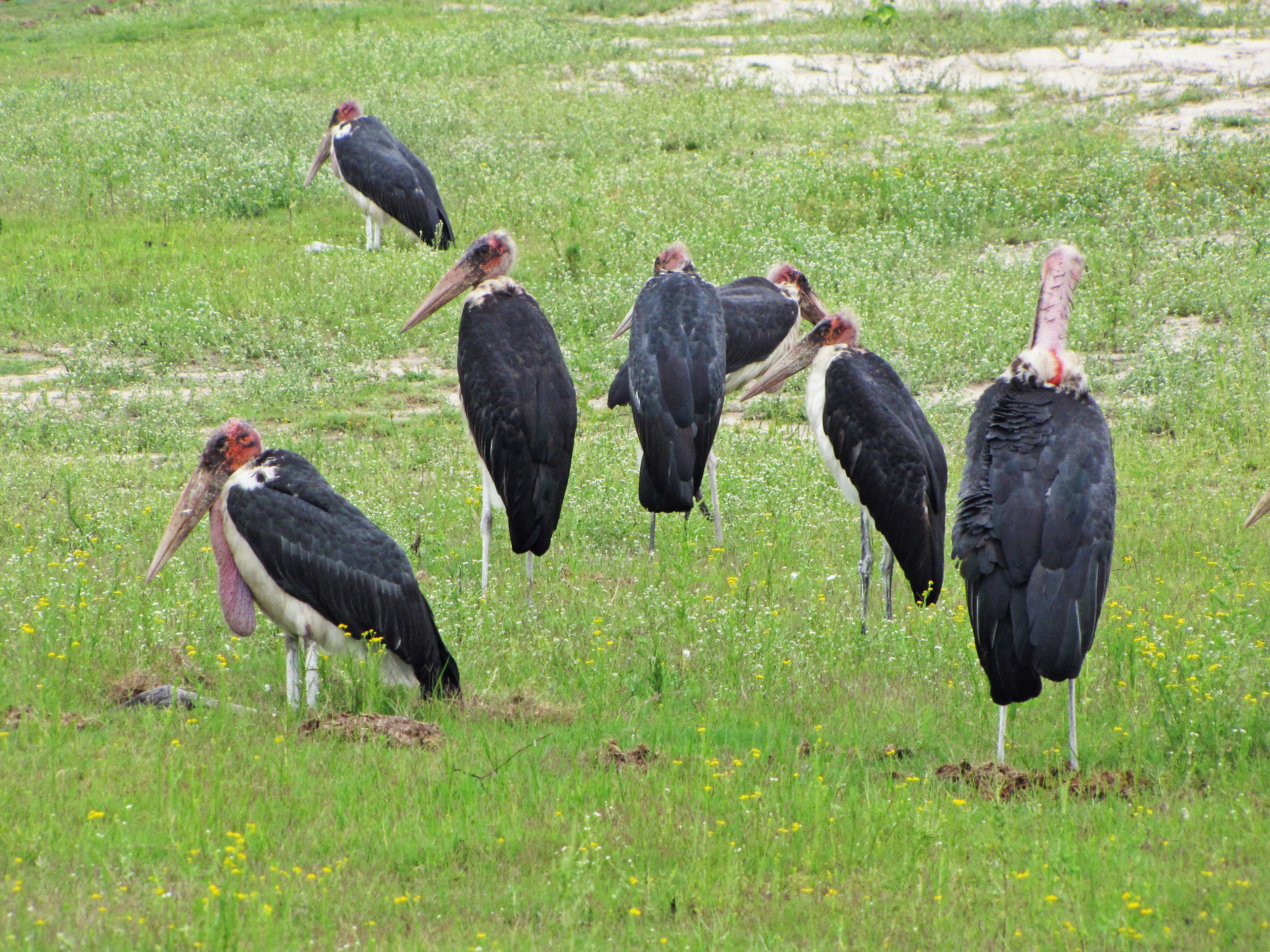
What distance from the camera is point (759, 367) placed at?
9.94m

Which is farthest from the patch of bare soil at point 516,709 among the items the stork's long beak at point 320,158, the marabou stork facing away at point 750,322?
the stork's long beak at point 320,158

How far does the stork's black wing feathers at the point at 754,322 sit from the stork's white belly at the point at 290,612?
14.2 ft

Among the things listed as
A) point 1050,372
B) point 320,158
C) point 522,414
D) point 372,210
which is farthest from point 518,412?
point 320,158

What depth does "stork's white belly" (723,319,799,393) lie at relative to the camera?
9.87 meters

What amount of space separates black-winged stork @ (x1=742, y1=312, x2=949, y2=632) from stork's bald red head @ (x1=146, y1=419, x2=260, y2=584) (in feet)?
9.72

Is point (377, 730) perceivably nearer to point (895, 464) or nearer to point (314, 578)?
point (314, 578)

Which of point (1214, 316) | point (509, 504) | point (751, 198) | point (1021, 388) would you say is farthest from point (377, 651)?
point (751, 198)

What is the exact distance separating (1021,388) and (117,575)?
443cm

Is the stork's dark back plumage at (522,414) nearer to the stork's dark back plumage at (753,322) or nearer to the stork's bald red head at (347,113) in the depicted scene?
the stork's dark back plumage at (753,322)

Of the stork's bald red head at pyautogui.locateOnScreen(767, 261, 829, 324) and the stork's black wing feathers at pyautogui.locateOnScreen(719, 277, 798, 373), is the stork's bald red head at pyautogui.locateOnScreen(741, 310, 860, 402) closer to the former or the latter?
the stork's black wing feathers at pyautogui.locateOnScreen(719, 277, 798, 373)

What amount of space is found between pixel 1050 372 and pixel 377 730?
9.88ft

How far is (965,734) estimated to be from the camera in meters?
5.71

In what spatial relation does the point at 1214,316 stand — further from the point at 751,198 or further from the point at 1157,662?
the point at 1157,662

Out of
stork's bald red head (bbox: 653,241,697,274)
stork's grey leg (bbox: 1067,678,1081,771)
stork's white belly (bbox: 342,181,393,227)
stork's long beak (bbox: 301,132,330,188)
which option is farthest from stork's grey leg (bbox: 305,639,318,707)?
stork's long beak (bbox: 301,132,330,188)
